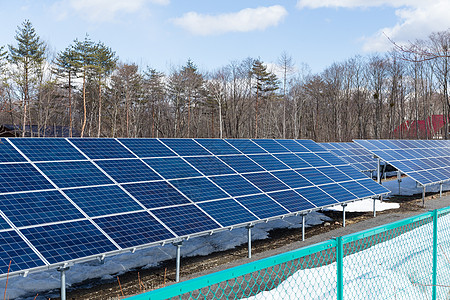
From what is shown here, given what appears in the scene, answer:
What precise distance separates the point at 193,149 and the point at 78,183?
5304mm

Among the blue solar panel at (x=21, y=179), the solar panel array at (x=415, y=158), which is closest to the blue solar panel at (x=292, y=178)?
the blue solar panel at (x=21, y=179)

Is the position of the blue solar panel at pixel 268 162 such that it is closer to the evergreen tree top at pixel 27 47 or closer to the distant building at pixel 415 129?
the evergreen tree top at pixel 27 47

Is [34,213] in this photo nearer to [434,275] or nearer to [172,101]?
[434,275]

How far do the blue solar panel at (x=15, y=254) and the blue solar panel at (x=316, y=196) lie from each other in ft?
30.4

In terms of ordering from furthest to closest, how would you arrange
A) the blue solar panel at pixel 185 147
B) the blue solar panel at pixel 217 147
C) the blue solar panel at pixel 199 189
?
the blue solar panel at pixel 217 147
the blue solar panel at pixel 185 147
the blue solar panel at pixel 199 189

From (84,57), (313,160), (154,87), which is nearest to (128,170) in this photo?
(313,160)

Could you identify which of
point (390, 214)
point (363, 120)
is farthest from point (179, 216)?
point (363, 120)

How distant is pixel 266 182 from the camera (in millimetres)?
13977

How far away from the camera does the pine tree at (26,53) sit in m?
46.4

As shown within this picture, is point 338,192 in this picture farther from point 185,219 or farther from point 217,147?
point 185,219

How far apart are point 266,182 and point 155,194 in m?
4.72

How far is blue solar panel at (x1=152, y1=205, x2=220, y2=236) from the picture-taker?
9602 millimetres

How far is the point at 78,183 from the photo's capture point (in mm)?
9875

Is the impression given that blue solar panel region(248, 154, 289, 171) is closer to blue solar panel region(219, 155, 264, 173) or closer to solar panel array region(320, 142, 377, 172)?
blue solar panel region(219, 155, 264, 173)
